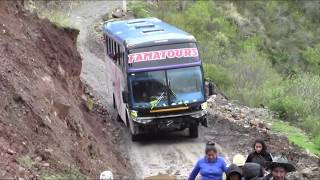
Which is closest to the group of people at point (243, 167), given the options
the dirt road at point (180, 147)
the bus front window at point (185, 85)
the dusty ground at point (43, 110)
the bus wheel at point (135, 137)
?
the dusty ground at point (43, 110)

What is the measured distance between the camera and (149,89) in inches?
661

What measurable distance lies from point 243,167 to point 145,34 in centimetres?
1008

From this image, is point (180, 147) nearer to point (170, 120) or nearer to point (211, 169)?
point (170, 120)

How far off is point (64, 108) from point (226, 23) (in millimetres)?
32462

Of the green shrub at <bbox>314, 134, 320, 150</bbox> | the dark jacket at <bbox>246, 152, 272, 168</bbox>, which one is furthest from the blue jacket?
the green shrub at <bbox>314, 134, 320, 150</bbox>

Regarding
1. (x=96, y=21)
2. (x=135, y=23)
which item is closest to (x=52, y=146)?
(x=135, y=23)

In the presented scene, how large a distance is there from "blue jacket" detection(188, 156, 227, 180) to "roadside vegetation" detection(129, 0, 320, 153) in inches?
319

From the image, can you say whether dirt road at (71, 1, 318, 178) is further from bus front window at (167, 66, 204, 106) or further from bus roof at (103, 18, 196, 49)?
bus roof at (103, 18, 196, 49)

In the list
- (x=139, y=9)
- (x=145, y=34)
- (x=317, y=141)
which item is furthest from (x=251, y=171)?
(x=139, y=9)

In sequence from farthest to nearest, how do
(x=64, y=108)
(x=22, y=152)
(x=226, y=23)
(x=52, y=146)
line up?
1. (x=226, y=23)
2. (x=64, y=108)
3. (x=52, y=146)
4. (x=22, y=152)

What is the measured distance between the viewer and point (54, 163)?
9.84m

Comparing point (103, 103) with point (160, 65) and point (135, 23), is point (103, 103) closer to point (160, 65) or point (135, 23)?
point (135, 23)

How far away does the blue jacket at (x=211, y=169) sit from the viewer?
9242 millimetres

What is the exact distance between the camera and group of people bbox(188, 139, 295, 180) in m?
7.67
